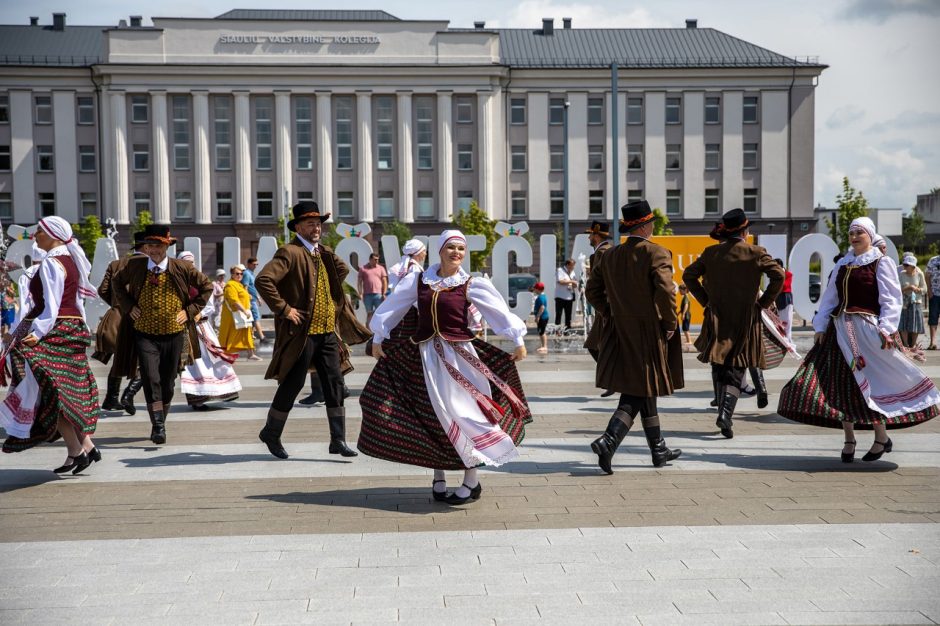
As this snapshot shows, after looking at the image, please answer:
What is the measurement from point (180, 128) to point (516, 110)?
20.9m

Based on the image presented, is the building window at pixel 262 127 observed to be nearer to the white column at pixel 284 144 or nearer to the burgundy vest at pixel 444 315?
the white column at pixel 284 144

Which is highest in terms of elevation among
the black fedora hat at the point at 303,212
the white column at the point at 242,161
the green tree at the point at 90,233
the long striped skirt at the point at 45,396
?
the white column at the point at 242,161

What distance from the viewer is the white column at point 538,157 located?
6662cm

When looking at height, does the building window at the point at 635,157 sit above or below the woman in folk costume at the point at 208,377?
above

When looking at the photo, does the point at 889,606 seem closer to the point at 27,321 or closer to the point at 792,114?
the point at 27,321

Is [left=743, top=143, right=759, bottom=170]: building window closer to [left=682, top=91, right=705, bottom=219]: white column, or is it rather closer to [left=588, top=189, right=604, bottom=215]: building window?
[left=682, top=91, right=705, bottom=219]: white column

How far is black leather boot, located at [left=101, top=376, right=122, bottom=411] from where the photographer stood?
10.8 metres

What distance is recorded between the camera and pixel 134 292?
9.05 meters

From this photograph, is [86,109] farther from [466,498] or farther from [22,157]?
[466,498]

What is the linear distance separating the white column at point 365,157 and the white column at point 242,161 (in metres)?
6.73

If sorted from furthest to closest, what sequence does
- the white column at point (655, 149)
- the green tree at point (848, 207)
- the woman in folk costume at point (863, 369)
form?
the white column at point (655, 149) → the green tree at point (848, 207) → the woman in folk costume at point (863, 369)

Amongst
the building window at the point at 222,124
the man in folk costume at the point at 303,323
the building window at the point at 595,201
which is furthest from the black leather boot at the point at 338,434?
the building window at the point at 595,201

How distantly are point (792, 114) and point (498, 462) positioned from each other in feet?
215

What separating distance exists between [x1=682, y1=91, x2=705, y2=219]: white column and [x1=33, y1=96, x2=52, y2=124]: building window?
39680 mm
